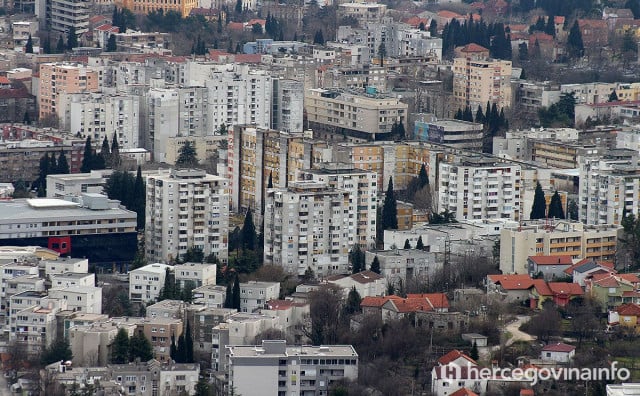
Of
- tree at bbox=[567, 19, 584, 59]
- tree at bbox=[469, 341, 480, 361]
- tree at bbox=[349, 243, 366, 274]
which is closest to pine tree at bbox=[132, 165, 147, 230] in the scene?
tree at bbox=[349, 243, 366, 274]

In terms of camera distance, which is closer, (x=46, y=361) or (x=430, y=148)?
(x=46, y=361)

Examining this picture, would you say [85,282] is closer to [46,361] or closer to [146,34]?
[46,361]

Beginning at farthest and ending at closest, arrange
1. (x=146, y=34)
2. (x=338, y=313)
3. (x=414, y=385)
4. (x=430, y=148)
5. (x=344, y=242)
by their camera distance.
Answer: (x=146, y=34) < (x=430, y=148) < (x=344, y=242) < (x=338, y=313) < (x=414, y=385)

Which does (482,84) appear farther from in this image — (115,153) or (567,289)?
(567,289)

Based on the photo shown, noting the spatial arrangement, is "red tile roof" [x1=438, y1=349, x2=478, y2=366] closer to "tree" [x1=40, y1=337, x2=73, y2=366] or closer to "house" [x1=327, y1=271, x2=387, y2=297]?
"house" [x1=327, y1=271, x2=387, y2=297]

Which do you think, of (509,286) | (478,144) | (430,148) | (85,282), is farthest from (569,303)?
(478,144)
